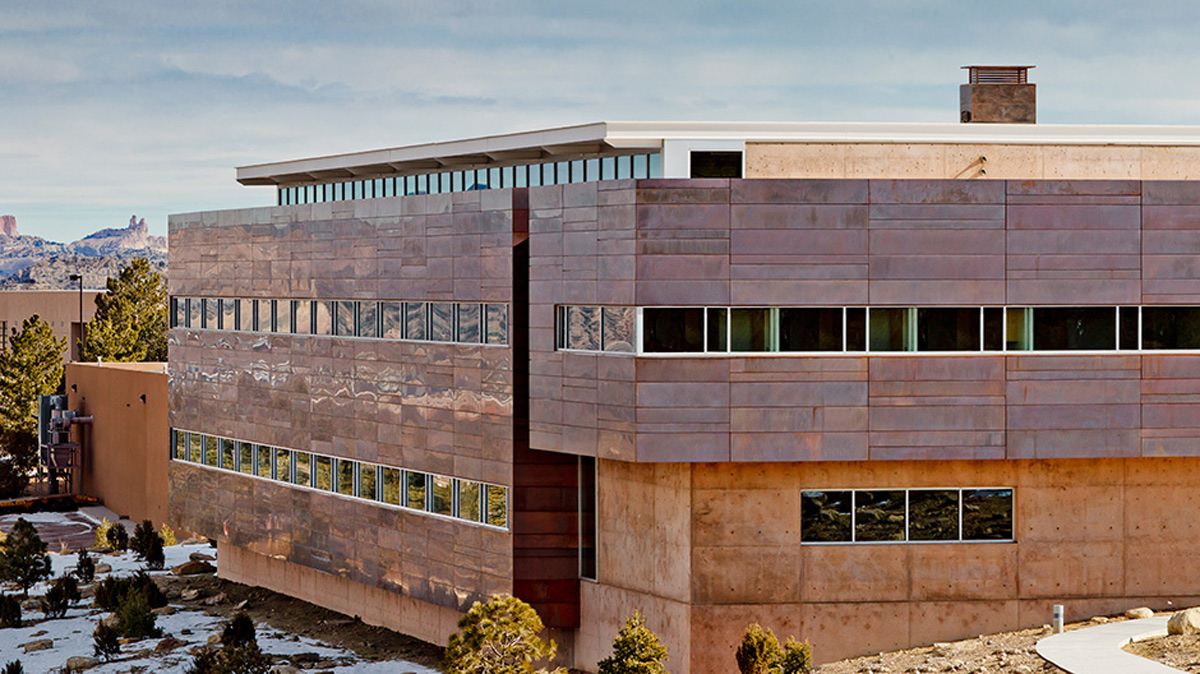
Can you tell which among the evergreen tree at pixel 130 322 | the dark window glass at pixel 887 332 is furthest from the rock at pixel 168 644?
the evergreen tree at pixel 130 322

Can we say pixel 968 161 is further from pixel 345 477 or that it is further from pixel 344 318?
pixel 345 477

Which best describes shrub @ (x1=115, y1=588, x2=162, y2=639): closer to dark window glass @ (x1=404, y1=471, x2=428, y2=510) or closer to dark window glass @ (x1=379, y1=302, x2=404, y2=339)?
dark window glass @ (x1=404, y1=471, x2=428, y2=510)

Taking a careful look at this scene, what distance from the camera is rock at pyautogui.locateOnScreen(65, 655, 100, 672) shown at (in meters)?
38.0

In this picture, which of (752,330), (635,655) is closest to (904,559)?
(752,330)

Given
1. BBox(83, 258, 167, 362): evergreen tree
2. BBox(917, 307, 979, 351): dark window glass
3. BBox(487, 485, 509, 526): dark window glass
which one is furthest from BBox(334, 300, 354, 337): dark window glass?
BBox(83, 258, 167, 362): evergreen tree

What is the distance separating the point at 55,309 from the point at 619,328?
274 feet

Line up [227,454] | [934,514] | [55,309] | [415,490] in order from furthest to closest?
[55,309]
[227,454]
[415,490]
[934,514]

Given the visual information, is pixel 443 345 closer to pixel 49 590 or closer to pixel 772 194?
pixel 772 194

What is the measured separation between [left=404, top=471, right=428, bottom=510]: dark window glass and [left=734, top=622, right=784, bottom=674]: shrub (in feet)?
36.9

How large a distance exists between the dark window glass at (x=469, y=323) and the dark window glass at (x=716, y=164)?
22.9 ft

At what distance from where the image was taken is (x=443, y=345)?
35562 mm

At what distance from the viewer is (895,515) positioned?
3061cm

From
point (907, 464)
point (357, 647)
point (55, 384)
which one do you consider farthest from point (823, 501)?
point (55, 384)

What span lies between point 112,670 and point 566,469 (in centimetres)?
1441
